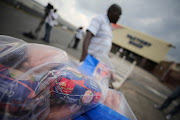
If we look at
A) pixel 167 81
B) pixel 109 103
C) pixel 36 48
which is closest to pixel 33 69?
pixel 36 48

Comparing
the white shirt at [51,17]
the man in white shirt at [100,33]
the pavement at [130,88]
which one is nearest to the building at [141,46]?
the pavement at [130,88]

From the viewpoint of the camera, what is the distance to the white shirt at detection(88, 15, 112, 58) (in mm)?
1386

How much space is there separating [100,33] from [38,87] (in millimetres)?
1251

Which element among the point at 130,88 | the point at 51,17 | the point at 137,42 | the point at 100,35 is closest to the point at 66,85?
the point at 100,35

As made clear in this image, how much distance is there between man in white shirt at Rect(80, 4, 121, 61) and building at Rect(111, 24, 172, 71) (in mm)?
16179

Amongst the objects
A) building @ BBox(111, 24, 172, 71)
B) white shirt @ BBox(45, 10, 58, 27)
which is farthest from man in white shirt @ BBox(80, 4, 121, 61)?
building @ BBox(111, 24, 172, 71)

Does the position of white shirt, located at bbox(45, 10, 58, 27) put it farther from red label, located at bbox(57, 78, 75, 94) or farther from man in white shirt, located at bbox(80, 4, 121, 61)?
red label, located at bbox(57, 78, 75, 94)

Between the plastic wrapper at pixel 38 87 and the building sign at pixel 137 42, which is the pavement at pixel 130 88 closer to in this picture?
the plastic wrapper at pixel 38 87

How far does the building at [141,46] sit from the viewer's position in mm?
16062

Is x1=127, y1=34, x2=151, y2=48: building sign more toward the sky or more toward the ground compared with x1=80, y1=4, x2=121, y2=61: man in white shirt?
more toward the sky

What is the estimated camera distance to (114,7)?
1.42 metres

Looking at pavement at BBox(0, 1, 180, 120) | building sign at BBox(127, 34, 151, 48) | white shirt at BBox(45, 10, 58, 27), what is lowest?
pavement at BBox(0, 1, 180, 120)

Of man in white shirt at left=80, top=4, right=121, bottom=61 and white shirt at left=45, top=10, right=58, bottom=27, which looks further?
white shirt at left=45, top=10, right=58, bottom=27

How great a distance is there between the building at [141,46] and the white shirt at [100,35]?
53.2 feet
